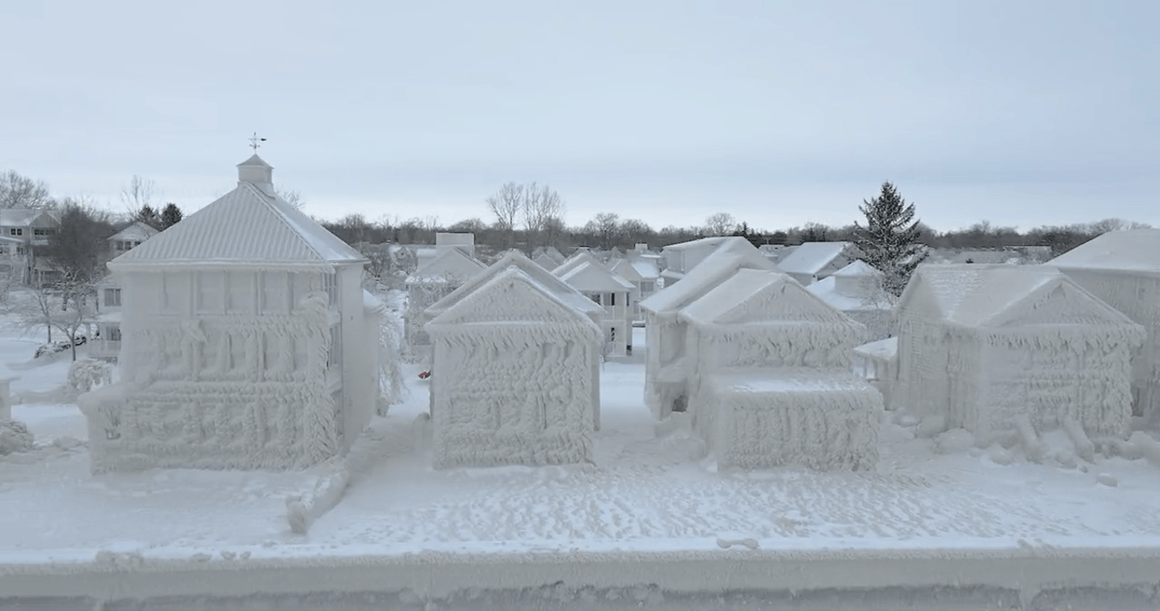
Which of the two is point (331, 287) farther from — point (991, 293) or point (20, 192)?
point (20, 192)

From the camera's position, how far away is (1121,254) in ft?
71.0

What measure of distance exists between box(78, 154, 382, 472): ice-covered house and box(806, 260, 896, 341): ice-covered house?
80.4ft

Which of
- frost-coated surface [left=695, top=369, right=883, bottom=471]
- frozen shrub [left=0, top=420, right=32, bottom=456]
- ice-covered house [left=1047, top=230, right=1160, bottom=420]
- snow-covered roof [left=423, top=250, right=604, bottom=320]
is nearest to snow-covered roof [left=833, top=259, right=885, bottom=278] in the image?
ice-covered house [left=1047, top=230, right=1160, bottom=420]

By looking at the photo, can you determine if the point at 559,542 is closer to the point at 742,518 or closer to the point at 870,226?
the point at 742,518

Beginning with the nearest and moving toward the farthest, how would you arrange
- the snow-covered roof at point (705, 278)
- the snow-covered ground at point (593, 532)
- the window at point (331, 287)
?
the snow-covered ground at point (593, 532)
the window at point (331, 287)
the snow-covered roof at point (705, 278)

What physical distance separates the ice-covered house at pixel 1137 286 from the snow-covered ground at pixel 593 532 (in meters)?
4.15

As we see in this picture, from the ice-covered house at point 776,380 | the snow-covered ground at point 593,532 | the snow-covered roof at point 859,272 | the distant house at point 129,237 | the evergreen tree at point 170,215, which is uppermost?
→ the evergreen tree at point 170,215

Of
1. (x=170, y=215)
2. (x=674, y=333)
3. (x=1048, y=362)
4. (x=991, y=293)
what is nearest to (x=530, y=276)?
(x=674, y=333)

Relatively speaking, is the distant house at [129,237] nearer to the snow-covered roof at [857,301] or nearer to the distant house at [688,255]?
the distant house at [688,255]

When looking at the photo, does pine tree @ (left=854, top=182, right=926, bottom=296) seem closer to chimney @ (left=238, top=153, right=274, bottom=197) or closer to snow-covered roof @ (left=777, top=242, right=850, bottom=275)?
snow-covered roof @ (left=777, top=242, right=850, bottom=275)

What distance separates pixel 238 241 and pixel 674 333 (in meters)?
12.3

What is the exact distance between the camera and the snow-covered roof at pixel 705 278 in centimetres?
2252

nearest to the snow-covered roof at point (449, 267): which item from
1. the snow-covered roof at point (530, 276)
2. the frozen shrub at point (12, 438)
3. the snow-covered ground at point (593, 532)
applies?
the snow-covered roof at point (530, 276)

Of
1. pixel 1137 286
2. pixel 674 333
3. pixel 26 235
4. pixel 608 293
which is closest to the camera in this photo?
pixel 1137 286
